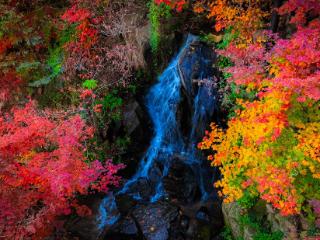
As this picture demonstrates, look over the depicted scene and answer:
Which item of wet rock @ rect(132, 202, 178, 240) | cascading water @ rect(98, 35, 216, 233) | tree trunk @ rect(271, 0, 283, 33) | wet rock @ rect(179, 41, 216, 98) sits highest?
tree trunk @ rect(271, 0, 283, 33)

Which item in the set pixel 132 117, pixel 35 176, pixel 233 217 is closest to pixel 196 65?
pixel 132 117

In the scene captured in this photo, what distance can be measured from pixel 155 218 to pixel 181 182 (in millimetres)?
2016

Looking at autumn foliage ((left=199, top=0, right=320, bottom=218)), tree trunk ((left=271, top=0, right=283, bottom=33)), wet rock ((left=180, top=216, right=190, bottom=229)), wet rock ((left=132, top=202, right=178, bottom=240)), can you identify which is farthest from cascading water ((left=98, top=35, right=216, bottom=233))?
autumn foliage ((left=199, top=0, right=320, bottom=218))

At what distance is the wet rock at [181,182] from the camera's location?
11453 millimetres

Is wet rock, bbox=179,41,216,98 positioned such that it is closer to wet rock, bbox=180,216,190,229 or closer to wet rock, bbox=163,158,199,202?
wet rock, bbox=163,158,199,202

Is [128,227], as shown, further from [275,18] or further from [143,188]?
[275,18]

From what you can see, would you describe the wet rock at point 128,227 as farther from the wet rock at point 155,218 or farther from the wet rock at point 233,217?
the wet rock at point 233,217

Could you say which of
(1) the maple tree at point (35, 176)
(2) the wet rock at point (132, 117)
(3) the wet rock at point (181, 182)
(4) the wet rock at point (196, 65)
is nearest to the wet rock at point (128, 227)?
(3) the wet rock at point (181, 182)

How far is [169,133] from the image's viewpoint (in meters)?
12.5

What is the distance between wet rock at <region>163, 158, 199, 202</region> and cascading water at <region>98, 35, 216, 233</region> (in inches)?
7.3

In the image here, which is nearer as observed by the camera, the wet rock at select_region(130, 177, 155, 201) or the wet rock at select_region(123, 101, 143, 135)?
the wet rock at select_region(130, 177, 155, 201)

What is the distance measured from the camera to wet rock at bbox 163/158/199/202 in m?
11.5

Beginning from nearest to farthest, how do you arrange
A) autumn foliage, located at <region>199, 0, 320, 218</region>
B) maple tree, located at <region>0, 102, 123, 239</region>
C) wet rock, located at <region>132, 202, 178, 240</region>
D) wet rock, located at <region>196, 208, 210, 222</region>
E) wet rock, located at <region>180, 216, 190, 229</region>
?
1. autumn foliage, located at <region>199, 0, 320, 218</region>
2. maple tree, located at <region>0, 102, 123, 239</region>
3. wet rock, located at <region>132, 202, 178, 240</region>
4. wet rock, located at <region>180, 216, 190, 229</region>
5. wet rock, located at <region>196, 208, 210, 222</region>

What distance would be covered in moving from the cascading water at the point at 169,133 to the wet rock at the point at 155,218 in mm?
598
